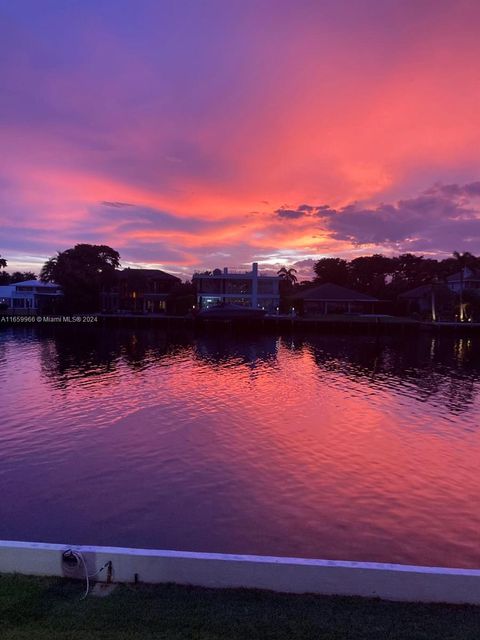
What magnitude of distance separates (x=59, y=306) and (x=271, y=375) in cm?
7810

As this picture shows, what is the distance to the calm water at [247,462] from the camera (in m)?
12.4

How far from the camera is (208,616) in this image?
5.95m

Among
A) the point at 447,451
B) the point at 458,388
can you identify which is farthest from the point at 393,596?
the point at 458,388

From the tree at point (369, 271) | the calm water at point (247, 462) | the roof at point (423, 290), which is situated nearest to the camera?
the calm water at point (247, 462)

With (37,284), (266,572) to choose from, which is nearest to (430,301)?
(37,284)

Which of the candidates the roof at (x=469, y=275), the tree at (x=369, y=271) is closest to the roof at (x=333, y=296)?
the tree at (x=369, y=271)

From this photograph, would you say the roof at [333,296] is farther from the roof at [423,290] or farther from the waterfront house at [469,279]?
the waterfront house at [469,279]

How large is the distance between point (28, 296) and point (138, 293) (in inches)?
955

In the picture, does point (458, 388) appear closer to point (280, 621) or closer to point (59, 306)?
point (280, 621)

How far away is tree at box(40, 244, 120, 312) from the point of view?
343 feet

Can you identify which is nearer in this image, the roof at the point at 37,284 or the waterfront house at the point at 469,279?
the waterfront house at the point at 469,279

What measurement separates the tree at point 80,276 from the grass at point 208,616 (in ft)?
341

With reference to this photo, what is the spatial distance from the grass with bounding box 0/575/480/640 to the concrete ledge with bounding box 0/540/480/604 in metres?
0.13

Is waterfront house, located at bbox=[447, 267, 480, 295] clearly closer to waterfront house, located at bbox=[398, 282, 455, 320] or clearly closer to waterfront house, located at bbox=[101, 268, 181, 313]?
waterfront house, located at bbox=[398, 282, 455, 320]
